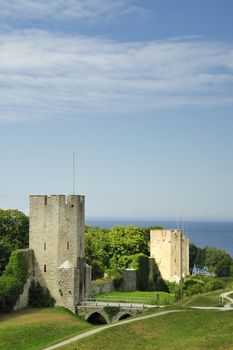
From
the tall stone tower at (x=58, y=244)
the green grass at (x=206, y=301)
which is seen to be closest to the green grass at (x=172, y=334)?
the green grass at (x=206, y=301)

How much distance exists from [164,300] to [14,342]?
18.6 meters

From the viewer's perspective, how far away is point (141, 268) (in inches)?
2729

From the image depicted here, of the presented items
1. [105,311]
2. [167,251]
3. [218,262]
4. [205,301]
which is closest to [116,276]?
[167,251]

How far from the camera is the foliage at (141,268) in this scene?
68.5 meters

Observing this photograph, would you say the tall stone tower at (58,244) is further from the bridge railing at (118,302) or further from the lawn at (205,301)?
the lawn at (205,301)

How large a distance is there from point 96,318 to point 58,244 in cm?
702

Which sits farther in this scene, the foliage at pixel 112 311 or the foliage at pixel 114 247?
the foliage at pixel 114 247

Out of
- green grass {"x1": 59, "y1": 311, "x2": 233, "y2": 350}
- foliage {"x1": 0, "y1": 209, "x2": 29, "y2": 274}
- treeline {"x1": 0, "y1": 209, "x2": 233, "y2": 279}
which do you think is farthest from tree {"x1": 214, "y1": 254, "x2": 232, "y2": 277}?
green grass {"x1": 59, "y1": 311, "x2": 233, "y2": 350}

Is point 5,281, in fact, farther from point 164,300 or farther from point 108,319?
point 164,300

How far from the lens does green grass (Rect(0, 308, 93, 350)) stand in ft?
129

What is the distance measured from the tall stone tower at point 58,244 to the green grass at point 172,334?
1413cm

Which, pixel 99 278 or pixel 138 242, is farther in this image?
pixel 138 242

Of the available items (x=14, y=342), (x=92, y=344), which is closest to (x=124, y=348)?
(x=92, y=344)

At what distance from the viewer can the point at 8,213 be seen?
6016cm
